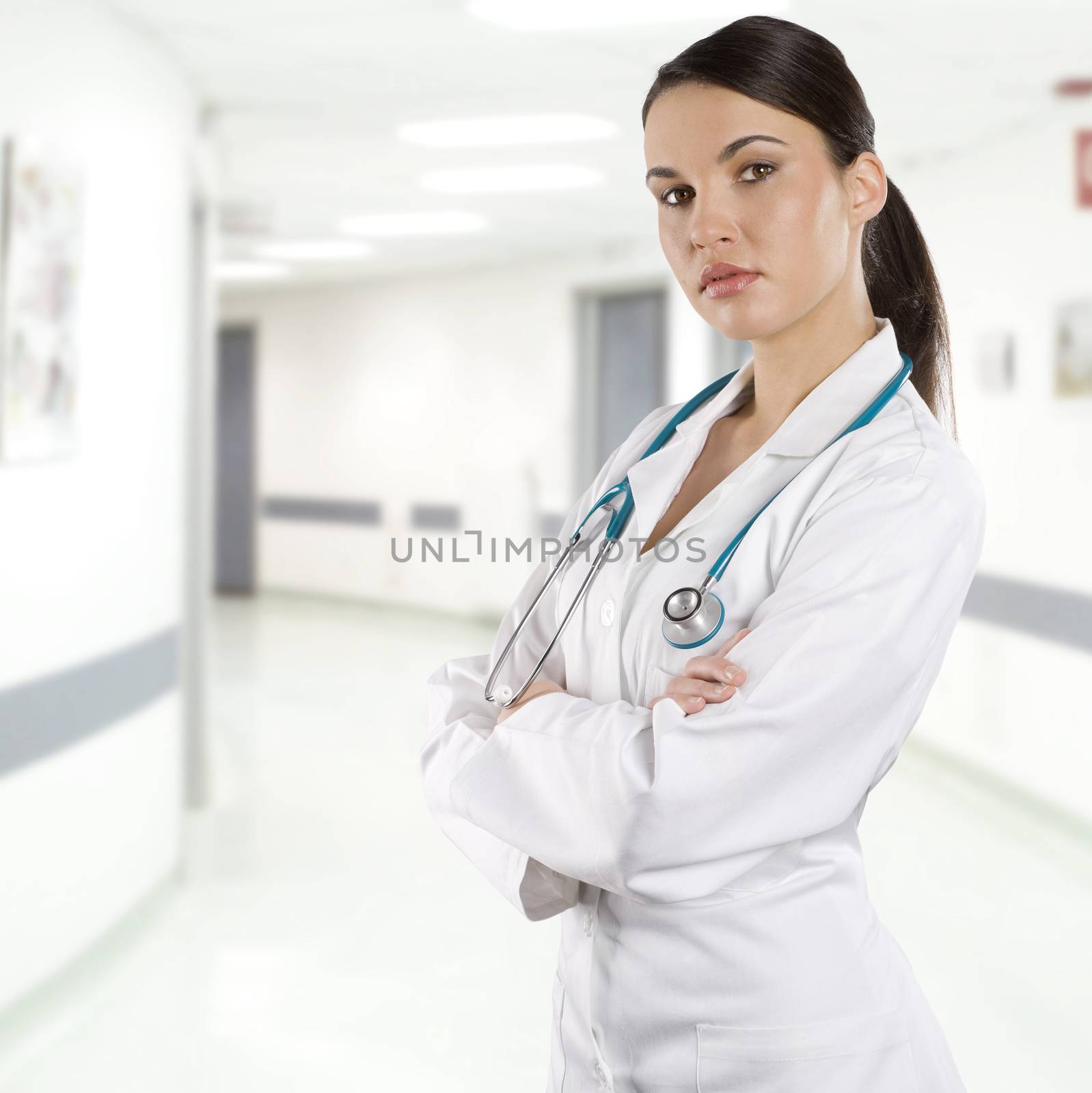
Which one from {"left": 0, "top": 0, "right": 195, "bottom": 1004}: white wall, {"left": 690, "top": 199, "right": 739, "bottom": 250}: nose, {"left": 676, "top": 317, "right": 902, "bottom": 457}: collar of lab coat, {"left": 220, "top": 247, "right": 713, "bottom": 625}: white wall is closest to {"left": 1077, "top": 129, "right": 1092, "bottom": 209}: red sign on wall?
{"left": 220, "top": 247, "right": 713, "bottom": 625}: white wall

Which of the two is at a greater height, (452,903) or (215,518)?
(215,518)

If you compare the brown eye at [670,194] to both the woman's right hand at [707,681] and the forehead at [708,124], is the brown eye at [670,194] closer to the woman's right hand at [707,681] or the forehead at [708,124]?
the forehead at [708,124]

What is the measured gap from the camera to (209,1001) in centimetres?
302

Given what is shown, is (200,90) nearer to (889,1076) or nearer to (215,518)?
(889,1076)

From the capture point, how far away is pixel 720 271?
3.70 feet

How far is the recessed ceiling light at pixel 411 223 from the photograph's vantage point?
6824 mm

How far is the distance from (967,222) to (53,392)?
3.80m

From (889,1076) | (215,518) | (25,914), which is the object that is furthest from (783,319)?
(215,518)

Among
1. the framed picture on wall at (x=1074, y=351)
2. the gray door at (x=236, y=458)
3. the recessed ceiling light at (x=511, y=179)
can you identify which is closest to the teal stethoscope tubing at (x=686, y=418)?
the framed picture on wall at (x=1074, y=351)

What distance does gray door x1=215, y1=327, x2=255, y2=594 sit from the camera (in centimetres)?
1087

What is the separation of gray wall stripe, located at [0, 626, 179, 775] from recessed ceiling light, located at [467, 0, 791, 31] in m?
2.07

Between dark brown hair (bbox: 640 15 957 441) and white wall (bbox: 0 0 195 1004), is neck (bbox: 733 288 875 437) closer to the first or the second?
dark brown hair (bbox: 640 15 957 441)

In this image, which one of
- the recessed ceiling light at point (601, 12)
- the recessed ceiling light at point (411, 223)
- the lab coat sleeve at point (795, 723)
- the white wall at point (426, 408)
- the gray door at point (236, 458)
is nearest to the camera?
the lab coat sleeve at point (795, 723)

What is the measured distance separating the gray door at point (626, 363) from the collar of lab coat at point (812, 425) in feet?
21.0
